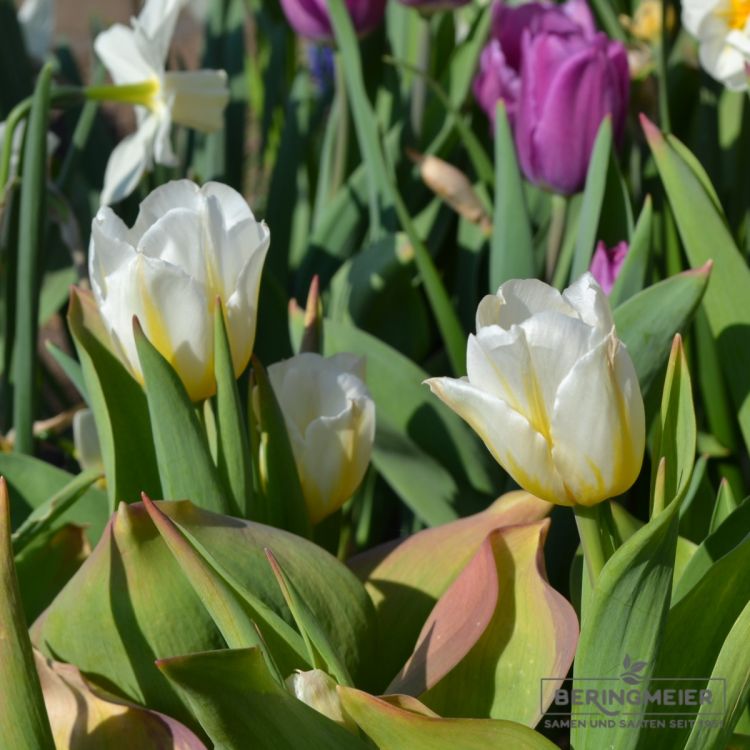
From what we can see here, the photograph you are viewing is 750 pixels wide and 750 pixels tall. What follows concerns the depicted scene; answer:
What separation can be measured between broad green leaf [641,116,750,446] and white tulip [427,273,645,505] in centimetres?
33

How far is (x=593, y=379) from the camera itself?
0.46 metres

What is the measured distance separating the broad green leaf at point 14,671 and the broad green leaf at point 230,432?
0.43 ft

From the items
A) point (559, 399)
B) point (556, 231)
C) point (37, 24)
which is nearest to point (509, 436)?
point (559, 399)

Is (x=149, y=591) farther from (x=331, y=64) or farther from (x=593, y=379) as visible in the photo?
(x=331, y=64)

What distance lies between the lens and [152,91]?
97cm

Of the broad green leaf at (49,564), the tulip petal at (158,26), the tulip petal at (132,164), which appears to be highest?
the tulip petal at (158,26)

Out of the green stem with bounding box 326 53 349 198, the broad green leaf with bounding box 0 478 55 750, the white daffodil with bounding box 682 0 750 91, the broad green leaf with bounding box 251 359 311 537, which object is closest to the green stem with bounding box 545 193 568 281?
the white daffodil with bounding box 682 0 750 91

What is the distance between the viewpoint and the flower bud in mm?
506

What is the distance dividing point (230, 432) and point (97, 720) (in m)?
0.17

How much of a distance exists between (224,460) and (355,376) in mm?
94

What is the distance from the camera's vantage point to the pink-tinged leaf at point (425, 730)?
1.54 feet

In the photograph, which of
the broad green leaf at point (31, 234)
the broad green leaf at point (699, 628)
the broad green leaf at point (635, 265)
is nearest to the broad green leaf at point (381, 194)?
the broad green leaf at point (635, 265)

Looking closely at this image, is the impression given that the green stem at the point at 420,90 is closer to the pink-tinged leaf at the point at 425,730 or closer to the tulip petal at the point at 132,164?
the tulip petal at the point at 132,164

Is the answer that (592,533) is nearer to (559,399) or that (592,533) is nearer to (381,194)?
(559,399)
